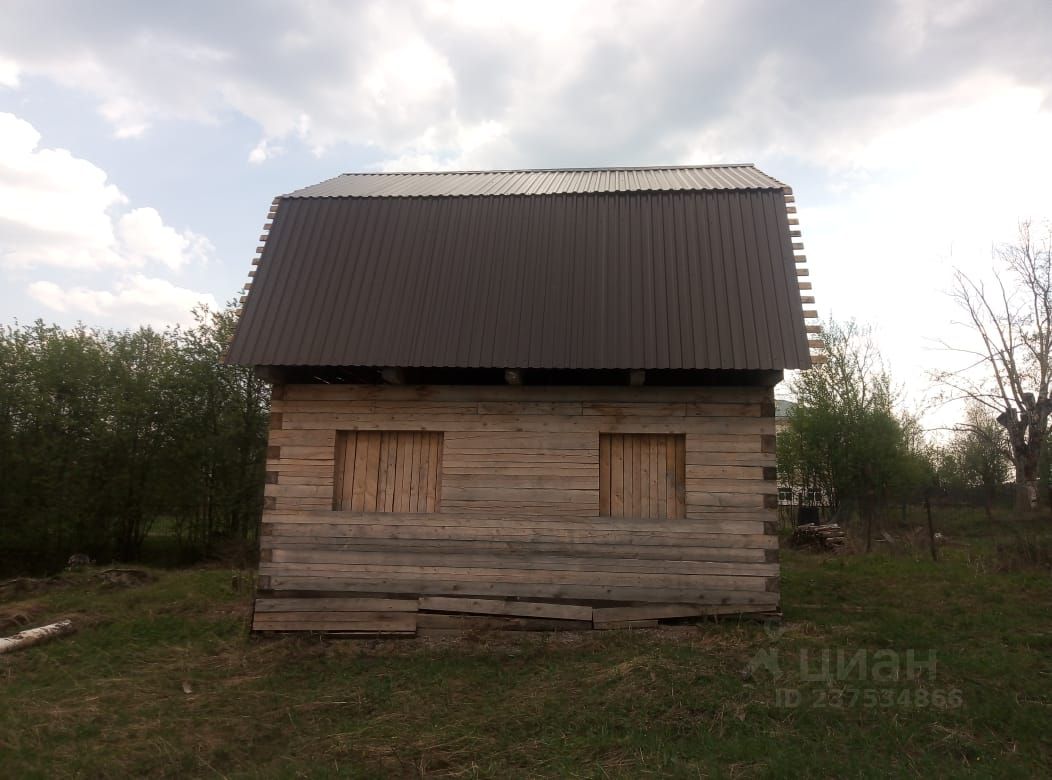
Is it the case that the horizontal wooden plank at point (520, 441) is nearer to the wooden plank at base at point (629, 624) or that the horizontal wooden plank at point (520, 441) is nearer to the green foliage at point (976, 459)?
the wooden plank at base at point (629, 624)

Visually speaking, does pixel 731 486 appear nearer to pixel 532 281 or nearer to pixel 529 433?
pixel 529 433

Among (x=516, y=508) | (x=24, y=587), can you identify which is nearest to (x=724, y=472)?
(x=516, y=508)

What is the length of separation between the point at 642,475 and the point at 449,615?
Result: 9.66ft

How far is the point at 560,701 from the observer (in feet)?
19.1

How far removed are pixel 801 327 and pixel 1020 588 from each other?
6.02 m

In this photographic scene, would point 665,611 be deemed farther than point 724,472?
No

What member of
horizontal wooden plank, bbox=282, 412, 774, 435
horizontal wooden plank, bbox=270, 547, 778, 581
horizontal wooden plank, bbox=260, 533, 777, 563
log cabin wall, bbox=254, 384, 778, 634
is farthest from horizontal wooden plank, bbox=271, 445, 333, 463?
horizontal wooden plank, bbox=270, 547, 778, 581

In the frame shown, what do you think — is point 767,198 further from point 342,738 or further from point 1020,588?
point 342,738

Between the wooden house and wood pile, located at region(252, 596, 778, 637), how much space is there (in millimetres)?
23

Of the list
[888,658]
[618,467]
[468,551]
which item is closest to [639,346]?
[618,467]

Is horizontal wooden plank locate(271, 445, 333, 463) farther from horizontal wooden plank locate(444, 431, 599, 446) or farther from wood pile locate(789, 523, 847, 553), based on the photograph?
wood pile locate(789, 523, 847, 553)

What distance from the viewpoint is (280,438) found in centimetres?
841

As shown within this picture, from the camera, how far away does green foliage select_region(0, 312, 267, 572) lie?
56.9 feet

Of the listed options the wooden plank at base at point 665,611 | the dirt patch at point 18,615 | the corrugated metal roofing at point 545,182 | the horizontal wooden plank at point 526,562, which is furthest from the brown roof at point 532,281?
the dirt patch at point 18,615
